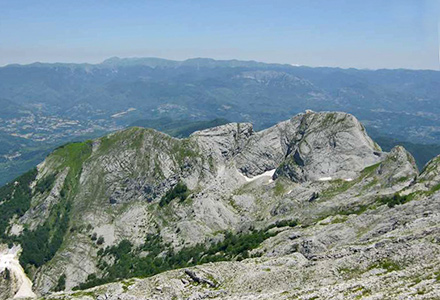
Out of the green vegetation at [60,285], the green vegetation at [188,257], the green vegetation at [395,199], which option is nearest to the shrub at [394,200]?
the green vegetation at [395,199]

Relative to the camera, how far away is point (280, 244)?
447 feet

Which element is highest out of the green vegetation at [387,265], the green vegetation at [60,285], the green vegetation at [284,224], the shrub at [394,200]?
the green vegetation at [387,265]

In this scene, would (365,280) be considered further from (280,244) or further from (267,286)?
(280,244)

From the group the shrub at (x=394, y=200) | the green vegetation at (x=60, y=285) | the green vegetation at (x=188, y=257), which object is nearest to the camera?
the shrub at (x=394, y=200)

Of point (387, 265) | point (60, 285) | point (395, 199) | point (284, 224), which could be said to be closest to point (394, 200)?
point (395, 199)

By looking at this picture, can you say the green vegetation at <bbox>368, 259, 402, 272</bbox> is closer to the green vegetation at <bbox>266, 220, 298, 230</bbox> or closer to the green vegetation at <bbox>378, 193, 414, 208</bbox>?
the green vegetation at <bbox>378, 193, 414, 208</bbox>

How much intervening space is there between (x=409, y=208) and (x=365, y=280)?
6084 cm

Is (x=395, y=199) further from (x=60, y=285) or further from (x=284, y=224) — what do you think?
(x=60, y=285)

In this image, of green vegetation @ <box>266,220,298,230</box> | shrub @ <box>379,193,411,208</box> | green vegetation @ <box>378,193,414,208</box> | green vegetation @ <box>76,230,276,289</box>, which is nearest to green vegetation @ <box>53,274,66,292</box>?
green vegetation @ <box>76,230,276,289</box>

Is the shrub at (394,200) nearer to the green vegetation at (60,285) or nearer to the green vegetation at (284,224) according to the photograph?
the green vegetation at (284,224)

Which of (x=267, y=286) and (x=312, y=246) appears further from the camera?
(x=312, y=246)

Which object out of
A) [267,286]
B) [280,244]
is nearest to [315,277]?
[267,286]

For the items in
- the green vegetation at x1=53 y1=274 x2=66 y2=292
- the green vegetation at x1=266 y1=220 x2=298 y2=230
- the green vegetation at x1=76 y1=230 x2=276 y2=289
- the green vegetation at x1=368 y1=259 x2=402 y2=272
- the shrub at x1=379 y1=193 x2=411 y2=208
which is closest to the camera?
the green vegetation at x1=368 y1=259 x2=402 y2=272

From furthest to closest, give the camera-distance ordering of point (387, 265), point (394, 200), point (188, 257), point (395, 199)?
point (188, 257), point (395, 199), point (394, 200), point (387, 265)
